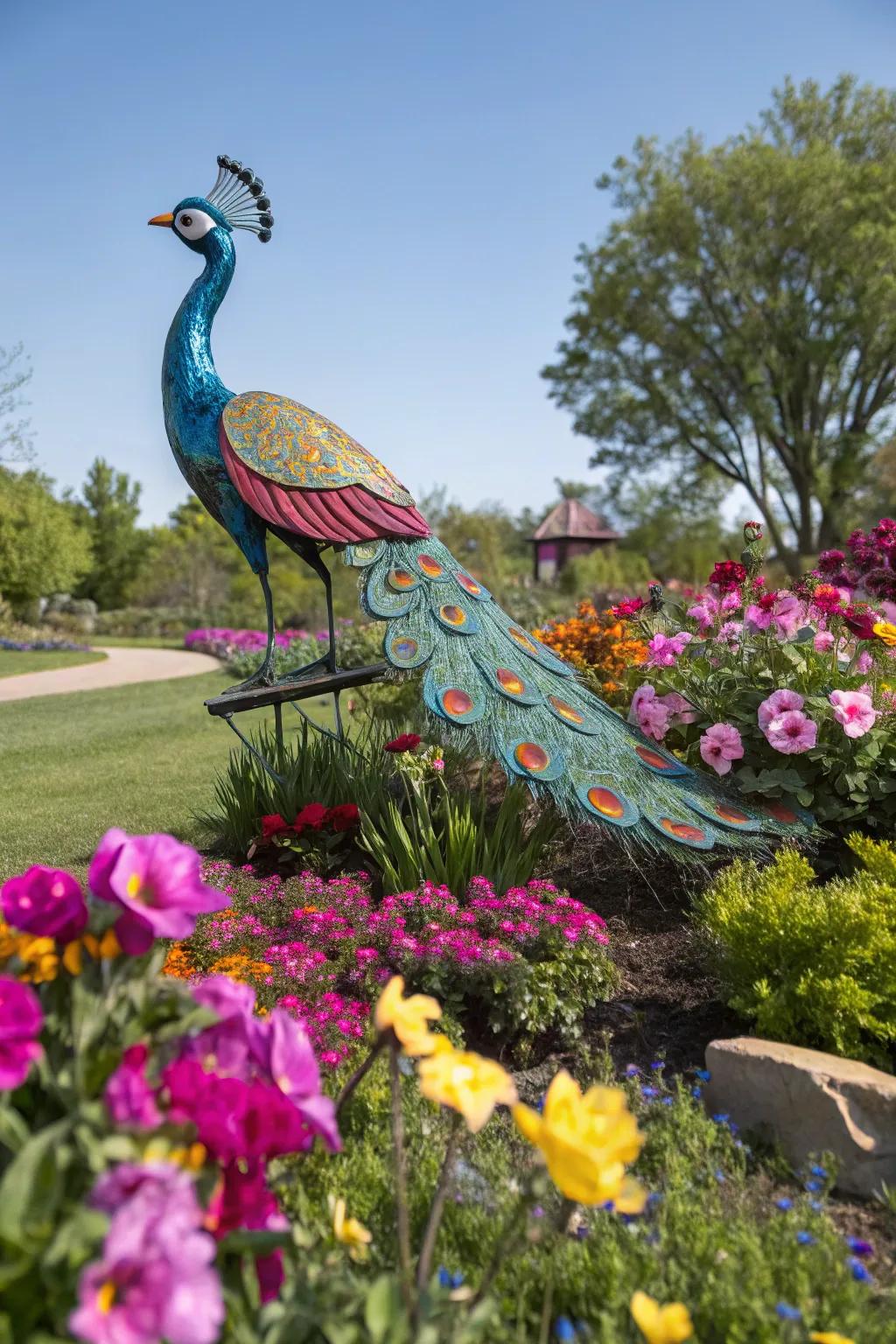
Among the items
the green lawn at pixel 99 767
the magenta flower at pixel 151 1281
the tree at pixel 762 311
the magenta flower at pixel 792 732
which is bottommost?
the green lawn at pixel 99 767

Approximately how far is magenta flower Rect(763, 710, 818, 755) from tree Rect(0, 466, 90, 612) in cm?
2682

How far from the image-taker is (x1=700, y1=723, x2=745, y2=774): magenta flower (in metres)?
3.66

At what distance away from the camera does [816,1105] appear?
214 centimetres

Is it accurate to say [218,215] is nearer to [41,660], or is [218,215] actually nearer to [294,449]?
[294,449]

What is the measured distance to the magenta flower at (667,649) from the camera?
432cm

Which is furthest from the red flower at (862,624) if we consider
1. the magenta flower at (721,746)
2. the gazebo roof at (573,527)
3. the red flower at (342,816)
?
the gazebo roof at (573,527)

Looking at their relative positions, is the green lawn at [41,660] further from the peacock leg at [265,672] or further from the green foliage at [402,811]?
the peacock leg at [265,672]

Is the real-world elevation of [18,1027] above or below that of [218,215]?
below

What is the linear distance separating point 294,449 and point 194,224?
1.32 m

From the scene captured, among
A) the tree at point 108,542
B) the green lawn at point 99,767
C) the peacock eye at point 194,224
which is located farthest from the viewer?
the tree at point 108,542

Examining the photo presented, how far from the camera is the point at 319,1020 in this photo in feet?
8.97

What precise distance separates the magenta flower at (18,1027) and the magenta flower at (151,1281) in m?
0.32

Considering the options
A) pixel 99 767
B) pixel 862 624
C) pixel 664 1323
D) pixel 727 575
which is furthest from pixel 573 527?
pixel 664 1323

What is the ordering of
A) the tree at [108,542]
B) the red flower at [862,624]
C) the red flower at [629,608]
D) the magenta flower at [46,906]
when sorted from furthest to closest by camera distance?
the tree at [108,542] → the red flower at [629,608] → the red flower at [862,624] → the magenta flower at [46,906]
